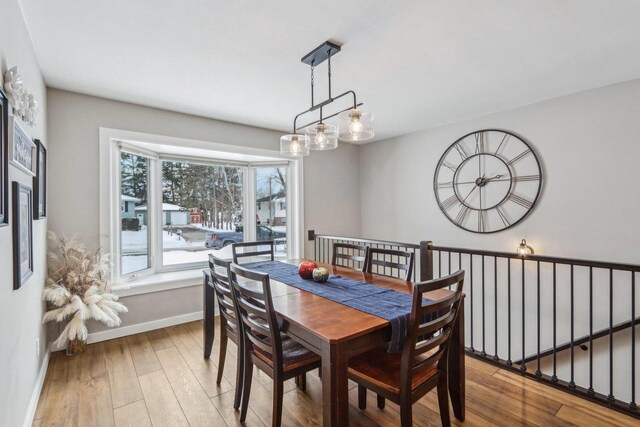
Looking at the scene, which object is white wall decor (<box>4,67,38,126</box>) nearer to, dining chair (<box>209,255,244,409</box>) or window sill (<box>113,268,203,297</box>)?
dining chair (<box>209,255,244,409</box>)

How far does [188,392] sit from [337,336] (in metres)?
1.50

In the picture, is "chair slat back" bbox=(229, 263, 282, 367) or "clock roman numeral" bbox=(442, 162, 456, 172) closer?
"chair slat back" bbox=(229, 263, 282, 367)

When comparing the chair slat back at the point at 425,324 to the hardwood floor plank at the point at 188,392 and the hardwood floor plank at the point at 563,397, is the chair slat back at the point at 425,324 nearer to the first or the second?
the hardwood floor plank at the point at 563,397

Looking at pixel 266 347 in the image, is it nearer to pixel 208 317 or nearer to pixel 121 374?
pixel 208 317

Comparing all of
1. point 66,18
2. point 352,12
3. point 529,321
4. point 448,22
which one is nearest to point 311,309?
point 352,12

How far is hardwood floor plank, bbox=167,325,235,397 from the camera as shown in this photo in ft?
7.55

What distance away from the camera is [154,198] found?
3725 mm

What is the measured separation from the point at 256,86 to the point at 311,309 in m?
2.07

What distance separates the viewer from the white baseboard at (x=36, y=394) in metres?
1.89

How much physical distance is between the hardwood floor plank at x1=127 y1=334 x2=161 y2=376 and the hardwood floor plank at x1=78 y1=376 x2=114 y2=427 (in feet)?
0.82

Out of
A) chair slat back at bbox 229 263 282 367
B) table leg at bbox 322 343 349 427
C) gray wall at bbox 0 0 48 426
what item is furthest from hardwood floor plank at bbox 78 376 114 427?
table leg at bbox 322 343 349 427

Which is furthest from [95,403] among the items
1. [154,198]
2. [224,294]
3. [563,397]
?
[563,397]

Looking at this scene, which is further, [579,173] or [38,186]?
[579,173]

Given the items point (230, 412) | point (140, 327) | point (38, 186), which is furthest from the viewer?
point (140, 327)
